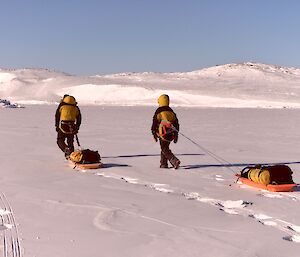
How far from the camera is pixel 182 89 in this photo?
68500 mm

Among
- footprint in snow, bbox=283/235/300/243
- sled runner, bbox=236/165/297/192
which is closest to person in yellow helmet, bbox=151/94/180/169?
sled runner, bbox=236/165/297/192

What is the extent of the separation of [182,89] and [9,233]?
64.0 m

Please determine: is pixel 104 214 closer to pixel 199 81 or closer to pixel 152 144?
pixel 152 144

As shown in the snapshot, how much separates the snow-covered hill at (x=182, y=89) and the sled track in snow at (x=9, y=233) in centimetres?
4424

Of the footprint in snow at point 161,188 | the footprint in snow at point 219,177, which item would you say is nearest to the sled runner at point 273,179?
the footprint in snow at point 219,177

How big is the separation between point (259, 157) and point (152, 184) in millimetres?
5151

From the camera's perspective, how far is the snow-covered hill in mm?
56656

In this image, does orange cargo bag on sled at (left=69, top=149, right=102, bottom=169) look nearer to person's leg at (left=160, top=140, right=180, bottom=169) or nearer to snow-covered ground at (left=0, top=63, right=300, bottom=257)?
snow-covered ground at (left=0, top=63, right=300, bottom=257)

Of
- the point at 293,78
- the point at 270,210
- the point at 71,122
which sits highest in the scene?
the point at 293,78

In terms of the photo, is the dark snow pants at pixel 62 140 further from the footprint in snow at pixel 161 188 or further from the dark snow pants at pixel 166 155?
the footprint in snow at pixel 161 188

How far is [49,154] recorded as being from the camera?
40.9 ft

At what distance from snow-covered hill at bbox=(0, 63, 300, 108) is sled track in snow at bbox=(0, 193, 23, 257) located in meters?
44.2

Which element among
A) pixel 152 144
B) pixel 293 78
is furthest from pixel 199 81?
pixel 152 144

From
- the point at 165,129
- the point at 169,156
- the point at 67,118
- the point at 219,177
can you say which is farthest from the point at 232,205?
the point at 67,118
